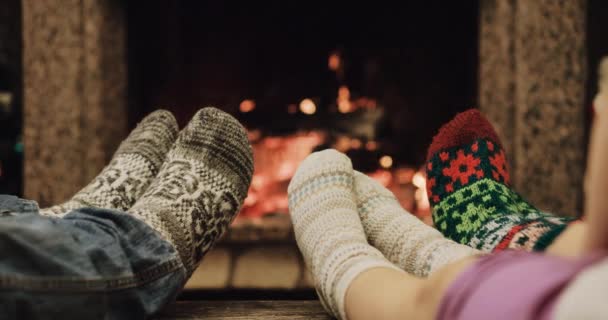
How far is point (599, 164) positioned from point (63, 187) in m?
1.16

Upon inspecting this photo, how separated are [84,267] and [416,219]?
0.47m

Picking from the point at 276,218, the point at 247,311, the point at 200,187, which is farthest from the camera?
the point at 276,218

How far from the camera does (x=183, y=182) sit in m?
0.70

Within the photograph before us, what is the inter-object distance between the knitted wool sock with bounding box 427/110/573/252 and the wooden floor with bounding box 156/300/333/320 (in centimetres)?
23

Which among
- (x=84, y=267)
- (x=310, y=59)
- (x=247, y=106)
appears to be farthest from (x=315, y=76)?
(x=84, y=267)

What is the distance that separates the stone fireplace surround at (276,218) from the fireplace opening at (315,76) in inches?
5.9

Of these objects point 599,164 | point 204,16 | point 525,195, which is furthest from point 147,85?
point 599,164

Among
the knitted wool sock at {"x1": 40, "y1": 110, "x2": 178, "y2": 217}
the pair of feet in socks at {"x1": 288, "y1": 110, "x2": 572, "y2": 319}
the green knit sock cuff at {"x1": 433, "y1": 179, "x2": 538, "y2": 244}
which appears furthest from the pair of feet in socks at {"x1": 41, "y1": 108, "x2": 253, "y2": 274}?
the green knit sock cuff at {"x1": 433, "y1": 179, "x2": 538, "y2": 244}

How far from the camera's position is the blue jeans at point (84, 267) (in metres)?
0.39

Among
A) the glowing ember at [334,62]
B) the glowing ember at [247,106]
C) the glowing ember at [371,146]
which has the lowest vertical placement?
the glowing ember at [371,146]

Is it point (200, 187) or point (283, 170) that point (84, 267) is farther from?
point (283, 170)

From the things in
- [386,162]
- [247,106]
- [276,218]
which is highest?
[247,106]

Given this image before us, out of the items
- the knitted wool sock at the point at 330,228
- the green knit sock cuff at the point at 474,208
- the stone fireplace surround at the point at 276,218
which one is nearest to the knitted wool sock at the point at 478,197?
the green knit sock cuff at the point at 474,208

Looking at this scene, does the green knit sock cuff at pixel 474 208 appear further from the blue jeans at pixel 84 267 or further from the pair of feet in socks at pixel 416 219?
the blue jeans at pixel 84 267
